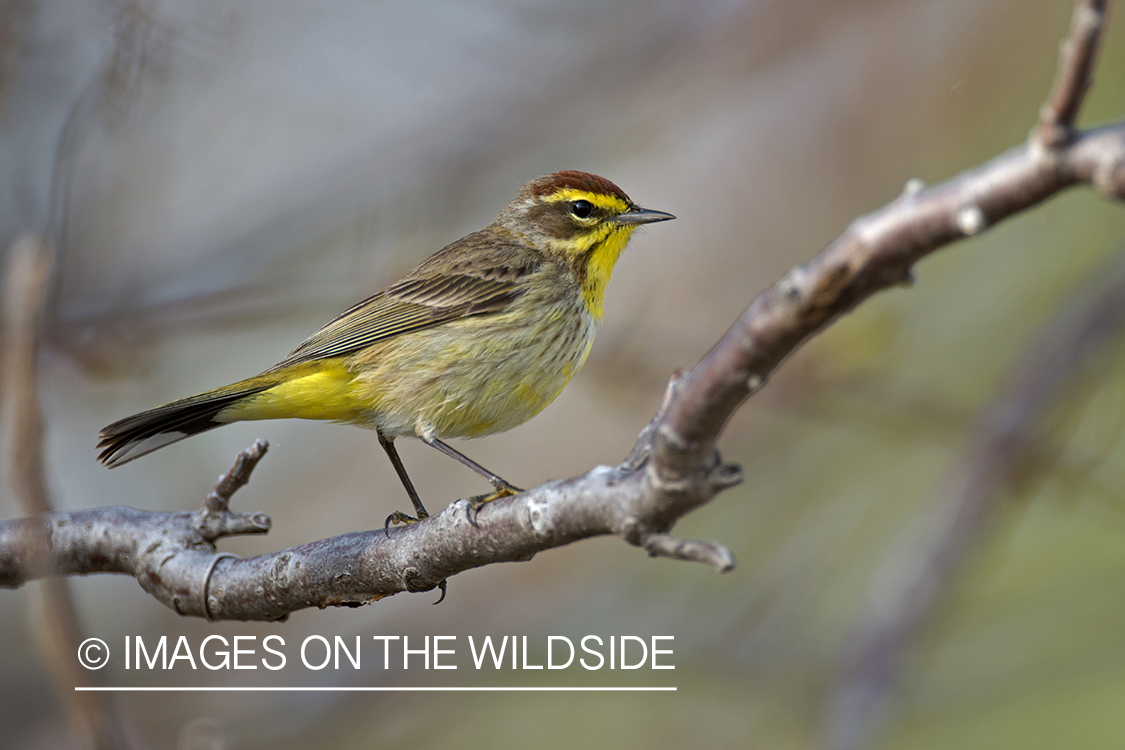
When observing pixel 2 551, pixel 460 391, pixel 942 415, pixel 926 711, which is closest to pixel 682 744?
pixel 926 711

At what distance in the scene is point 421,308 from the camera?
5227mm

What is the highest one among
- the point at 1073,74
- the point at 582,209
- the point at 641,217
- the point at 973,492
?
the point at 582,209

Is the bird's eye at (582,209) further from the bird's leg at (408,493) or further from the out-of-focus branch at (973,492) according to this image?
the out-of-focus branch at (973,492)

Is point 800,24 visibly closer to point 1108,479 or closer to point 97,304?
point 1108,479

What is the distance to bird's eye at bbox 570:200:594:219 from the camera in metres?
5.50

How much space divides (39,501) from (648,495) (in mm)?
1381

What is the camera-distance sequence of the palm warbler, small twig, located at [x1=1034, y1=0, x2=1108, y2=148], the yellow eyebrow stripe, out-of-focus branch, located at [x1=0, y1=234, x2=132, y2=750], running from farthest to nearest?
the yellow eyebrow stripe → the palm warbler → out-of-focus branch, located at [x1=0, y1=234, x2=132, y2=750] → small twig, located at [x1=1034, y1=0, x2=1108, y2=148]

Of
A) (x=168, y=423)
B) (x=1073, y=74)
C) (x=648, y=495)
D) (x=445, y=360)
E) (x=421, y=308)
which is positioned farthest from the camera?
(x=421, y=308)

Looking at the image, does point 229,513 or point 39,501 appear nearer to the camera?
point 39,501

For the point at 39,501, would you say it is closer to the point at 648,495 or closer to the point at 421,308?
the point at 648,495

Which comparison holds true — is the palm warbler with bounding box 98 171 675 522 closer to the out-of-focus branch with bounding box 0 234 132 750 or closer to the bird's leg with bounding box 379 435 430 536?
the bird's leg with bounding box 379 435 430 536

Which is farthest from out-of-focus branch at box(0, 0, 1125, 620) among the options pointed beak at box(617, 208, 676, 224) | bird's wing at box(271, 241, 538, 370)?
pointed beak at box(617, 208, 676, 224)

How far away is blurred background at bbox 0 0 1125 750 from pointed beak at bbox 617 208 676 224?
3.18ft

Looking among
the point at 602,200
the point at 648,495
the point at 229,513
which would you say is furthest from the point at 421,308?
the point at 648,495
